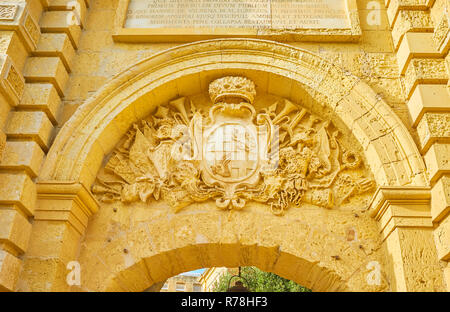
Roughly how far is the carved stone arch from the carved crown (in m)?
0.14

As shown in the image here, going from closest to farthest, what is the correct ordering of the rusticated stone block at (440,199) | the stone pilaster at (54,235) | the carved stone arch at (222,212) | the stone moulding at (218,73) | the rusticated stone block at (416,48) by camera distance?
1. the rusticated stone block at (440,199)
2. the stone pilaster at (54,235)
3. the carved stone arch at (222,212)
4. the stone moulding at (218,73)
5. the rusticated stone block at (416,48)

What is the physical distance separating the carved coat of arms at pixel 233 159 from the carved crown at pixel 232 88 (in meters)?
0.01

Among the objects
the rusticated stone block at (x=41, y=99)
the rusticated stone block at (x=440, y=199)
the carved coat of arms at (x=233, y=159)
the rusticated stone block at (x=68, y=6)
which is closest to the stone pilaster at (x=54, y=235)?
the carved coat of arms at (x=233, y=159)

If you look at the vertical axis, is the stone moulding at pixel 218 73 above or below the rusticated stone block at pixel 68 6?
below

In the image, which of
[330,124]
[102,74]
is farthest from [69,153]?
[330,124]

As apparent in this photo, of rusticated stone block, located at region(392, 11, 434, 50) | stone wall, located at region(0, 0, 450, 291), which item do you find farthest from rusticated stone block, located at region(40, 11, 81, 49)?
rusticated stone block, located at region(392, 11, 434, 50)

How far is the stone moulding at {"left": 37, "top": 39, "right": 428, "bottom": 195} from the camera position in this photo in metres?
4.33

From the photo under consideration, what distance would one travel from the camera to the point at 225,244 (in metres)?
4.35

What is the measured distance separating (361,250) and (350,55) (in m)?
2.22

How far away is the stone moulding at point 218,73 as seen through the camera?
4.33 m

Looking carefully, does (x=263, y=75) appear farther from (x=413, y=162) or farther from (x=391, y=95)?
(x=413, y=162)

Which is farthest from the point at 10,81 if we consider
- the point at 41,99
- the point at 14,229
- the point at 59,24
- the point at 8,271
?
the point at 8,271

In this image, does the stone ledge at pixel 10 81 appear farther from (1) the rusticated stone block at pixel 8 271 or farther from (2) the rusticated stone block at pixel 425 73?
(2) the rusticated stone block at pixel 425 73

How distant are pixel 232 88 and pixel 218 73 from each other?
0.27 meters
